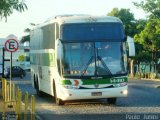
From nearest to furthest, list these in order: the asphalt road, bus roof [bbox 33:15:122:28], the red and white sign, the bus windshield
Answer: the asphalt road, the bus windshield, bus roof [bbox 33:15:122:28], the red and white sign

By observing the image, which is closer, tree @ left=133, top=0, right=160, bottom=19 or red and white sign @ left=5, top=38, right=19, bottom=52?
red and white sign @ left=5, top=38, right=19, bottom=52

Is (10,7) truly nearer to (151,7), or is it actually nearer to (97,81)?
(97,81)

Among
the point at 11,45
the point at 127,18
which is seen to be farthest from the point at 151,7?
the point at 11,45

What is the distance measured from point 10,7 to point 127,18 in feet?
221

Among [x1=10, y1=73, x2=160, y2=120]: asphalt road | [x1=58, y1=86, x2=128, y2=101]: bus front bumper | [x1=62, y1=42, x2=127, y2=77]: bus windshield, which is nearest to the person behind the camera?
[x1=10, y1=73, x2=160, y2=120]: asphalt road

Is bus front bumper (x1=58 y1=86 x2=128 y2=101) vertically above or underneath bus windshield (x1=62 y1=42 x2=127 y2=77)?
underneath

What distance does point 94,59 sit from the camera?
21.1 meters

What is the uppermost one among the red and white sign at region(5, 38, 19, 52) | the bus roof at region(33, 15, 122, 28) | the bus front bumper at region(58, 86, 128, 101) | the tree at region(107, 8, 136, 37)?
the tree at region(107, 8, 136, 37)

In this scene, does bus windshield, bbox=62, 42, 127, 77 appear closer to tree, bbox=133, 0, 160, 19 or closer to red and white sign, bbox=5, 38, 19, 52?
red and white sign, bbox=5, 38, 19, 52

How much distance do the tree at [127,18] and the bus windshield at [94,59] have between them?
6097 cm

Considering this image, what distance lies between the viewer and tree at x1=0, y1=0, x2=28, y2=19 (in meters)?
19.7

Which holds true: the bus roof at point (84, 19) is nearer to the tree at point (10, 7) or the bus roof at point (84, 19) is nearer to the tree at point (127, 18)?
the tree at point (10, 7)

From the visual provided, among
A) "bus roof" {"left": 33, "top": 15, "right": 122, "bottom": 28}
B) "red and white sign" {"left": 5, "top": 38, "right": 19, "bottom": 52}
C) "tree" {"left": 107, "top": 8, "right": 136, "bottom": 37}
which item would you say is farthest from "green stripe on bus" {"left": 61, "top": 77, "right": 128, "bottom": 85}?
"tree" {"left": 107, "top": 8, "right": 136, "bottom": 37}

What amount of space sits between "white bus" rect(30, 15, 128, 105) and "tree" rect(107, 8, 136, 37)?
2388 inches
